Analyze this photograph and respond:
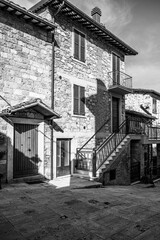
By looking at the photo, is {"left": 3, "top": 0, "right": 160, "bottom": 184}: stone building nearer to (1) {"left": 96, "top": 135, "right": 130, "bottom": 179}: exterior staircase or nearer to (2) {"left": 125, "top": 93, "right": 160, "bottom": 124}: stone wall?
(1) {"left": 96, "top": 135, "right": 130, "bottom": 179}: exterior staircase

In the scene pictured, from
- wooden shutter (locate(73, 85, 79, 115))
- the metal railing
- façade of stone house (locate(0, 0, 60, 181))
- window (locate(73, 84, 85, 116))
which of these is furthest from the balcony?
façade of stone house (locate(0, 0, 60, 181))

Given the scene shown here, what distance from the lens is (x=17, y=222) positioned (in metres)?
3.84

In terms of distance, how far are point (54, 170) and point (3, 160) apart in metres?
2.47

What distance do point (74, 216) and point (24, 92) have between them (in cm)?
523

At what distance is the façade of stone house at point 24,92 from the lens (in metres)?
7.02

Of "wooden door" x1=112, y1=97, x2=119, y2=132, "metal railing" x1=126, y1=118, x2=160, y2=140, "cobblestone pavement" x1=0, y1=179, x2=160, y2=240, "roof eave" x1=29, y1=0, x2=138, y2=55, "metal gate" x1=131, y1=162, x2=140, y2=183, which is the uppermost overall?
"roof eave" x1=29, y1=0, x2=138, y2=55

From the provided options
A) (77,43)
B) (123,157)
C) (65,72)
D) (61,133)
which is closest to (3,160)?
(61,133)

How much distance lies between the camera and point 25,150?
7734 millimetres

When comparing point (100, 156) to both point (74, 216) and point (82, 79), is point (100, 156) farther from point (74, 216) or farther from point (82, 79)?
point (74, 216)

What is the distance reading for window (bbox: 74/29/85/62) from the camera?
10094mm

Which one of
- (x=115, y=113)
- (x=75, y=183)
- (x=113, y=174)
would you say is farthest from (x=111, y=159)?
(x=115, y=113)

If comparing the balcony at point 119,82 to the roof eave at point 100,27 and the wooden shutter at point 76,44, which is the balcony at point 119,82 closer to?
the roof eave at point 100,27

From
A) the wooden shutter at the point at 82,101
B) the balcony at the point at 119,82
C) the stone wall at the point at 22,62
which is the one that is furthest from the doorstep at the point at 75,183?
the balcony at the point at 119,82

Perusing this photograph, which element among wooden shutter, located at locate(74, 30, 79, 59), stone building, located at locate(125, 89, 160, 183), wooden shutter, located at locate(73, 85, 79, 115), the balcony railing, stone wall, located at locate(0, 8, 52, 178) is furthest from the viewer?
the balcony railing
